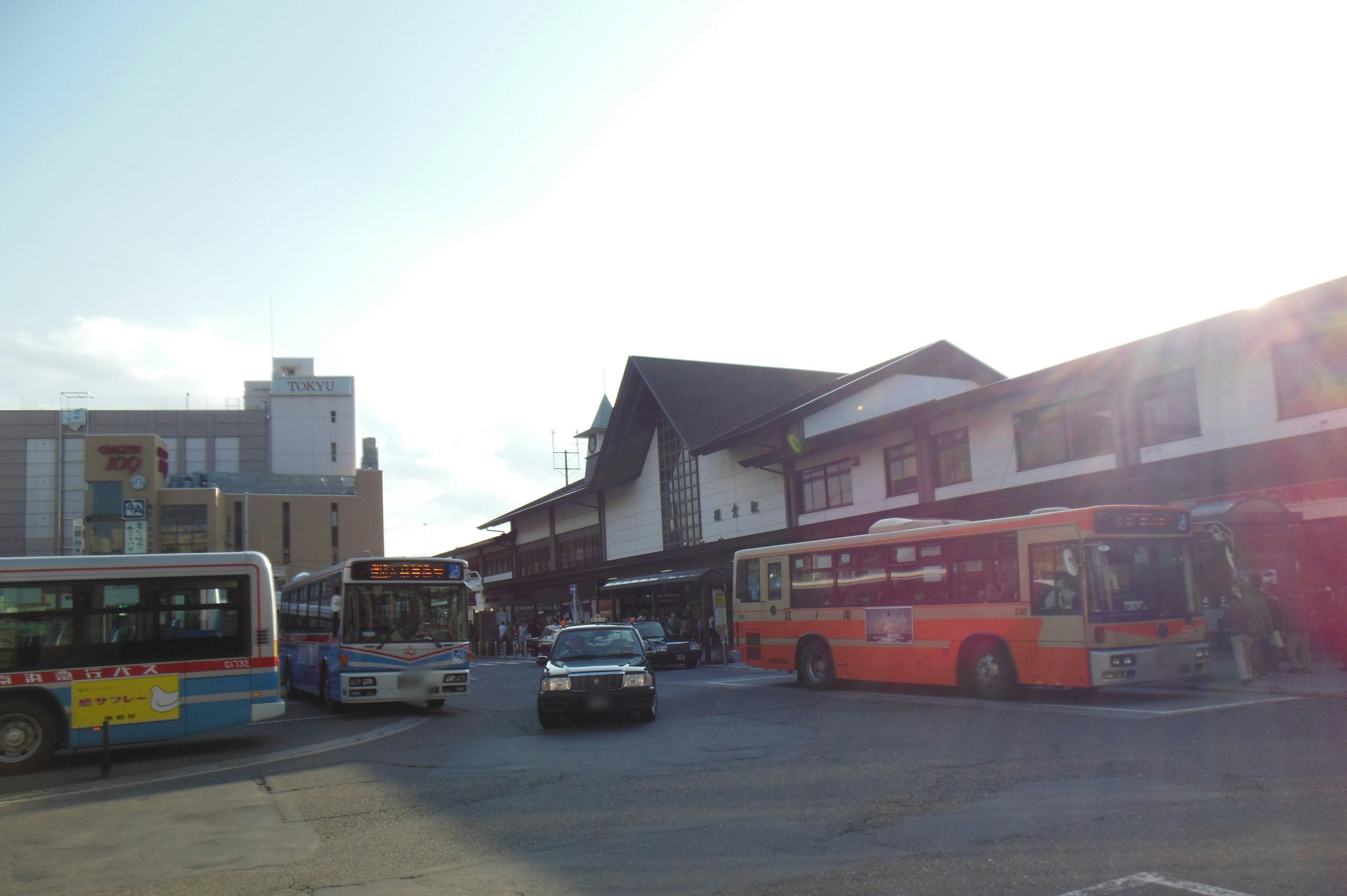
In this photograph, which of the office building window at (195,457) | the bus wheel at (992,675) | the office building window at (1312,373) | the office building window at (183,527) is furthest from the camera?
the office building window at (195,457)

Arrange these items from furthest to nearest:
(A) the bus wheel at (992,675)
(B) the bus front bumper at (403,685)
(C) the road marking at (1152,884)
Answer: (B) the bus front bumper at (403,685), (A) the bus wheel at (992,675), (C) the road marking at (1152,884)

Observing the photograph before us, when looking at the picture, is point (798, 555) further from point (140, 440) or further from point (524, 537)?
point (140, 440)

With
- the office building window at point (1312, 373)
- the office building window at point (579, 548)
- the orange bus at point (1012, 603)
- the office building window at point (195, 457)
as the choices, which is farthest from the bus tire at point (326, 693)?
the office building window at point (195, 457)

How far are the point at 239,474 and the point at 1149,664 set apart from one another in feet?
289

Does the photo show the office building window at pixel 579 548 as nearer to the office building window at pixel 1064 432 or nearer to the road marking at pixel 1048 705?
the office building window at pixel 1064 432

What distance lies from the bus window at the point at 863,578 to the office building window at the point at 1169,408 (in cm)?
892

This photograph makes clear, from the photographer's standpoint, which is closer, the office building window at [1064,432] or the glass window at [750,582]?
the glass window at [750,582]

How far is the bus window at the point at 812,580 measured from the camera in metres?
18.8

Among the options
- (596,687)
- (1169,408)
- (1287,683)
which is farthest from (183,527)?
(1287,683)

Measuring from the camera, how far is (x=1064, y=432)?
25109 millimetres

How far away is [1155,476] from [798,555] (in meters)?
8.43

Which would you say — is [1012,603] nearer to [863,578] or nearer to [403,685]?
[863,578]

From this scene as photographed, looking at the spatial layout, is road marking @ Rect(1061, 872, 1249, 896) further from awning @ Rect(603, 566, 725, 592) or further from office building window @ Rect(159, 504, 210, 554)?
office building window @ Rect(159, 504, 210, 554)

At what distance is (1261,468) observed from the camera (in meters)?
20.3
